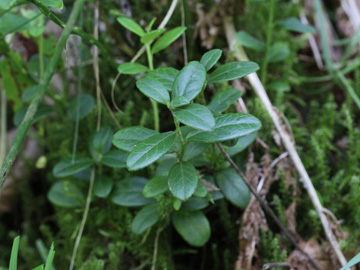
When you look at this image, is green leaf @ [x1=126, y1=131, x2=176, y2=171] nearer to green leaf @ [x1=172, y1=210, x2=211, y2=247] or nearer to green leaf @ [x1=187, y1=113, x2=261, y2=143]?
green leaf @ [x1=187, y1=113, x2=261, y2=143]

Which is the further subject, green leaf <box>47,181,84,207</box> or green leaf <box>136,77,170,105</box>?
green leaf <box>47,181,84,207</box>

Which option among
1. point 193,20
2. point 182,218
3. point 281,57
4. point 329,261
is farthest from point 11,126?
point 329,261

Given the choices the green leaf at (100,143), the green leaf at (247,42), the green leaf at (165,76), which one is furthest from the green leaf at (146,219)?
the green leaf at (247,42)

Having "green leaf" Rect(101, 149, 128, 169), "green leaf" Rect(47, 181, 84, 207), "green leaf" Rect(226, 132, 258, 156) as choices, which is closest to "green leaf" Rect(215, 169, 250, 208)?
"green leaf" Rect(226, 132, 258, 156)

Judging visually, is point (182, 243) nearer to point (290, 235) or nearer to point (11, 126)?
point (290, 235)

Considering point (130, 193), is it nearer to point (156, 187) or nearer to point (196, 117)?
point (156, 187)

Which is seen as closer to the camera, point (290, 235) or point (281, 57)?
point (290, 235)
